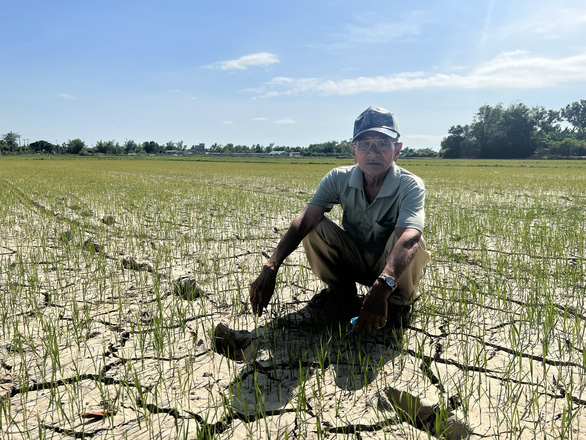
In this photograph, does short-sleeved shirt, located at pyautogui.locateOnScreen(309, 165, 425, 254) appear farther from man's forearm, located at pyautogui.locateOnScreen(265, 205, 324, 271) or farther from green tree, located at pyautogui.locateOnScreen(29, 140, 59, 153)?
green tree, located at pyautogui.locateOnScreen(29, 140, 59, 153)

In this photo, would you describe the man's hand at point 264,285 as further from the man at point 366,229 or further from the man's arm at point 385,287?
the man's arm at point 385,287

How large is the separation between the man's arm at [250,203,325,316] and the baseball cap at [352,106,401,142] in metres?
0.50

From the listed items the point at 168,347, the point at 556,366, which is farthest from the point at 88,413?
the point at 556,366

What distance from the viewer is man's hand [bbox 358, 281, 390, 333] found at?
1.83 meters

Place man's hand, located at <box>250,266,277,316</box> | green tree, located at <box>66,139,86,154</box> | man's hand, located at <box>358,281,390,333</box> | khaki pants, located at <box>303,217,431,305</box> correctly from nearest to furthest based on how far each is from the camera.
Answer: man's hand, located at <box>358,281,390,333</box>, man's hand, located at <box>250,266,277,316</box>, khaki pants, located at <box>303,217,431,305</box>, green tree, located at <box>66,139,86,154</box>

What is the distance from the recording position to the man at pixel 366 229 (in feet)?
6.88

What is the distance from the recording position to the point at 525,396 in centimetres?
160

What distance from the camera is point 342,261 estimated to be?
259cm

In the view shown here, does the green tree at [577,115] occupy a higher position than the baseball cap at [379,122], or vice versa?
the green tree at [577,115]

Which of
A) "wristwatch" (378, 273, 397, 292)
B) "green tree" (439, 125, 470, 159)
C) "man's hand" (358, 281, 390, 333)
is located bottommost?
"man's hand" (358, 281, 390, 333)

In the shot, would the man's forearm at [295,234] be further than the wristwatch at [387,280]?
Yes

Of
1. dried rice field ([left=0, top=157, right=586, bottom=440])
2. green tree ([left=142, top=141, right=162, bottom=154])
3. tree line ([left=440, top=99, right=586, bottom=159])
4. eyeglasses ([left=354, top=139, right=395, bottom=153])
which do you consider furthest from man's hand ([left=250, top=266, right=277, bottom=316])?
green tree ([left=142, top=141, right=162, bottom=154])

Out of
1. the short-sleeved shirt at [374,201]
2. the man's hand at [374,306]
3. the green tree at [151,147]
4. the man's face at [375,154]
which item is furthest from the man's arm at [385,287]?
the green tree at [151,147]

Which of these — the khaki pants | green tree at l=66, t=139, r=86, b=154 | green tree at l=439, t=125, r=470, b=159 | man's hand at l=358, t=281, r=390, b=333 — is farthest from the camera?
green tree at l=66, t=139, r=86, b=154
